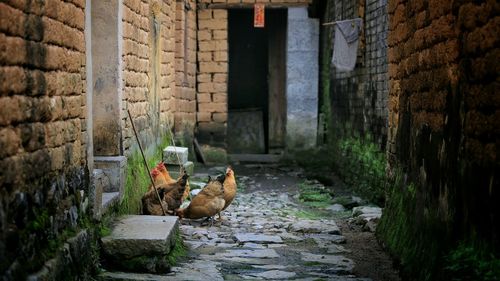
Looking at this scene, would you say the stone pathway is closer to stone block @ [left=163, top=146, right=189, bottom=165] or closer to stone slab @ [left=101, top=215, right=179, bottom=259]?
stone slab @ [left=101, top=215, right=179, bottom=259]

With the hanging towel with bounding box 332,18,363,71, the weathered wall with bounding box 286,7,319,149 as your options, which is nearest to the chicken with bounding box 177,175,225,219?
the hanging towel with bounding box 332,18,363,71

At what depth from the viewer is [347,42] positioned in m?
10.4

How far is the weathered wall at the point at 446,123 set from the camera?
10.8 feet

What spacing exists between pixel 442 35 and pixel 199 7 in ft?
32.0

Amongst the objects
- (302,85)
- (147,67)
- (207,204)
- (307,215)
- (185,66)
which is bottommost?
(307,215)

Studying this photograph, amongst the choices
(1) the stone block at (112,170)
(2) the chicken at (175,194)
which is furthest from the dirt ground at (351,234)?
(1) the stone block at (112,170)

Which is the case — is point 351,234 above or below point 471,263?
below

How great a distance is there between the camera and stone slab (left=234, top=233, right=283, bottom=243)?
670 cm

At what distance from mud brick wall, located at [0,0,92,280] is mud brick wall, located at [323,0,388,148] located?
15.8 ft

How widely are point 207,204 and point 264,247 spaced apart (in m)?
1.26

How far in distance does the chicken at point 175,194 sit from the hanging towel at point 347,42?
4.11 meters

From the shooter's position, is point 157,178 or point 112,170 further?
point 157,178

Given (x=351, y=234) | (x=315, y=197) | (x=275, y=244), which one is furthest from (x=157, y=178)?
(x=315, y=197)

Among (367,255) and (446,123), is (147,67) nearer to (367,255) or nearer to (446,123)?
(367,255)
